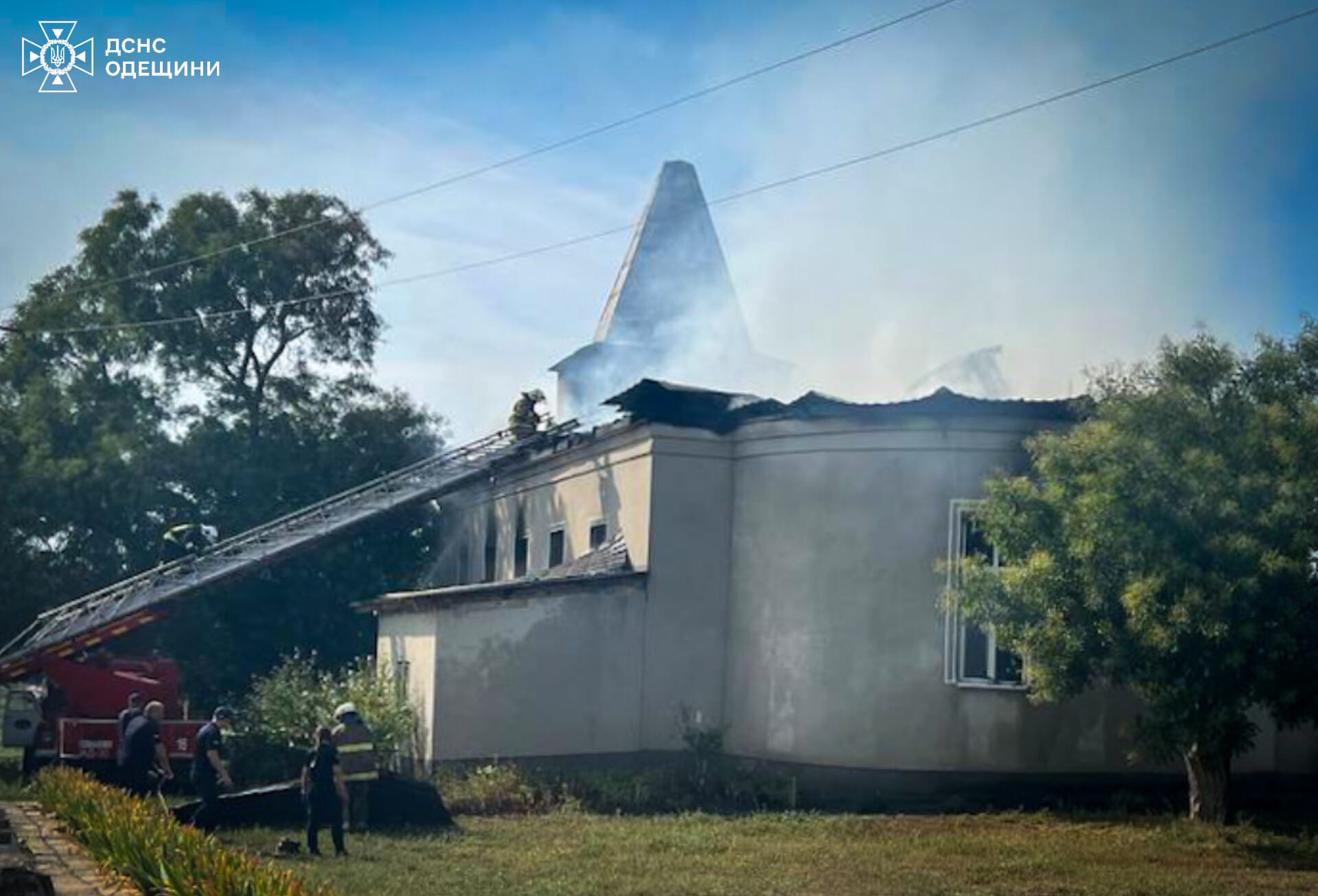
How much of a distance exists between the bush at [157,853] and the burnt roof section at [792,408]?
9444 mm

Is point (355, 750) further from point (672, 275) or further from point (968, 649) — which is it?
point (672, 275)

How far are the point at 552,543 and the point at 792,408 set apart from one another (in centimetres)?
810

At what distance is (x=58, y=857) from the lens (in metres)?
15.0

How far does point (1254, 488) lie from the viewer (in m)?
15.2

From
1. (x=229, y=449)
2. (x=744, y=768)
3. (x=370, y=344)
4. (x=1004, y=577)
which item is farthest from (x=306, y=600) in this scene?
(x=1004, y=577)

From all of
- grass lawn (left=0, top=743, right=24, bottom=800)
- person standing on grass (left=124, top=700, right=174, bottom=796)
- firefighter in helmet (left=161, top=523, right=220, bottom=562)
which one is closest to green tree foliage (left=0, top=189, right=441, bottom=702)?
firefighter in helmet (left=161, top=523, right=220, bottom=562)

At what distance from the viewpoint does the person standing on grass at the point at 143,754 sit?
18531 mm

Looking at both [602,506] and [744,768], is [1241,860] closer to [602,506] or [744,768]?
[744,768]

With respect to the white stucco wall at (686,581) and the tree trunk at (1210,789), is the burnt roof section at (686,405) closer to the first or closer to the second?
the white stucco wall at (686,581)

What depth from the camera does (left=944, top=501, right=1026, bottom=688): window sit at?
792 inches

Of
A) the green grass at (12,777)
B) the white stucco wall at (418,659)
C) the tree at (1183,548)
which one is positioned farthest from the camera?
the green grass at (12,777)

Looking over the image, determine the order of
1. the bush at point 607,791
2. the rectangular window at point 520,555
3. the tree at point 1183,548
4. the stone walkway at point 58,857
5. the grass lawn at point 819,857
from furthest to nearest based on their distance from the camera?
1. the rectangular window at point 520,555
2. the bush at point 607,791
3. the tree at point 1183,548
4. the grass lawn at point 819,857
5. the stone walkway at point 58,857

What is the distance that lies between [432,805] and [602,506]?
827cm

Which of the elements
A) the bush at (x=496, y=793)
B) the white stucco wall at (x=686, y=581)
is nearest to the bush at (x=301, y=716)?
the bush at (x=496, y=793)
